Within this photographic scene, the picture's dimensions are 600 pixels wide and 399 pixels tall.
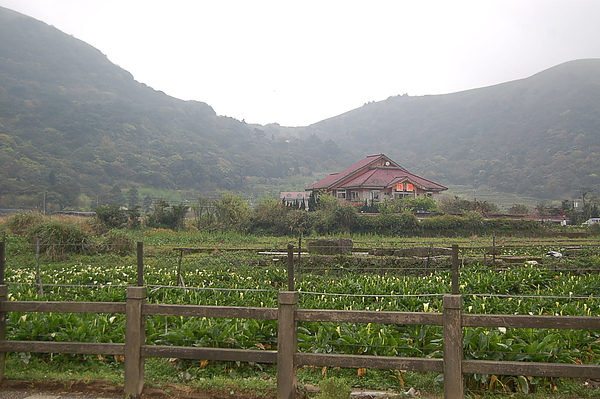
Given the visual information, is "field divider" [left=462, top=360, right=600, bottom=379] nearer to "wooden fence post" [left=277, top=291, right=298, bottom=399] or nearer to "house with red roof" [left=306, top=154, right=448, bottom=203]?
"wooden fence post" [left=277, top=291, right=298, bottom=399]

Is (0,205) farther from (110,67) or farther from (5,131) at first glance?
(110,67)

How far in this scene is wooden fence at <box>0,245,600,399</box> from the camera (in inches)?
215

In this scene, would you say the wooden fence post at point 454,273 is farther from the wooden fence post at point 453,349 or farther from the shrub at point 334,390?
the shrub at point 334,390

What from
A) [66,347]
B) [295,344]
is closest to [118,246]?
[66,347]

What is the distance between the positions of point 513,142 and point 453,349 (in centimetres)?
15887

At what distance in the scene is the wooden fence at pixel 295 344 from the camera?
5.46m

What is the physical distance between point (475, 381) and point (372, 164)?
58671 millimetres

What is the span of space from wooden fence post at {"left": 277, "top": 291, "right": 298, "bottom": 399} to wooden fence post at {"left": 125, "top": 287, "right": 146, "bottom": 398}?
1674mm

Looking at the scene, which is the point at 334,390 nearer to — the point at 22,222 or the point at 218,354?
the point at 218,354

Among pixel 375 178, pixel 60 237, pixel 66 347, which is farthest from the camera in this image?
pixel 375 178

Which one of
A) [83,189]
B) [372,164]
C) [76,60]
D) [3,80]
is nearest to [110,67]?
[76,60]

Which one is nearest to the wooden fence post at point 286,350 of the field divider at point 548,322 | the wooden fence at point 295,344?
the wooden fence at point 295,344

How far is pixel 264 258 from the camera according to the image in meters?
19.6

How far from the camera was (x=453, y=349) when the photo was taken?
18.1 feet
